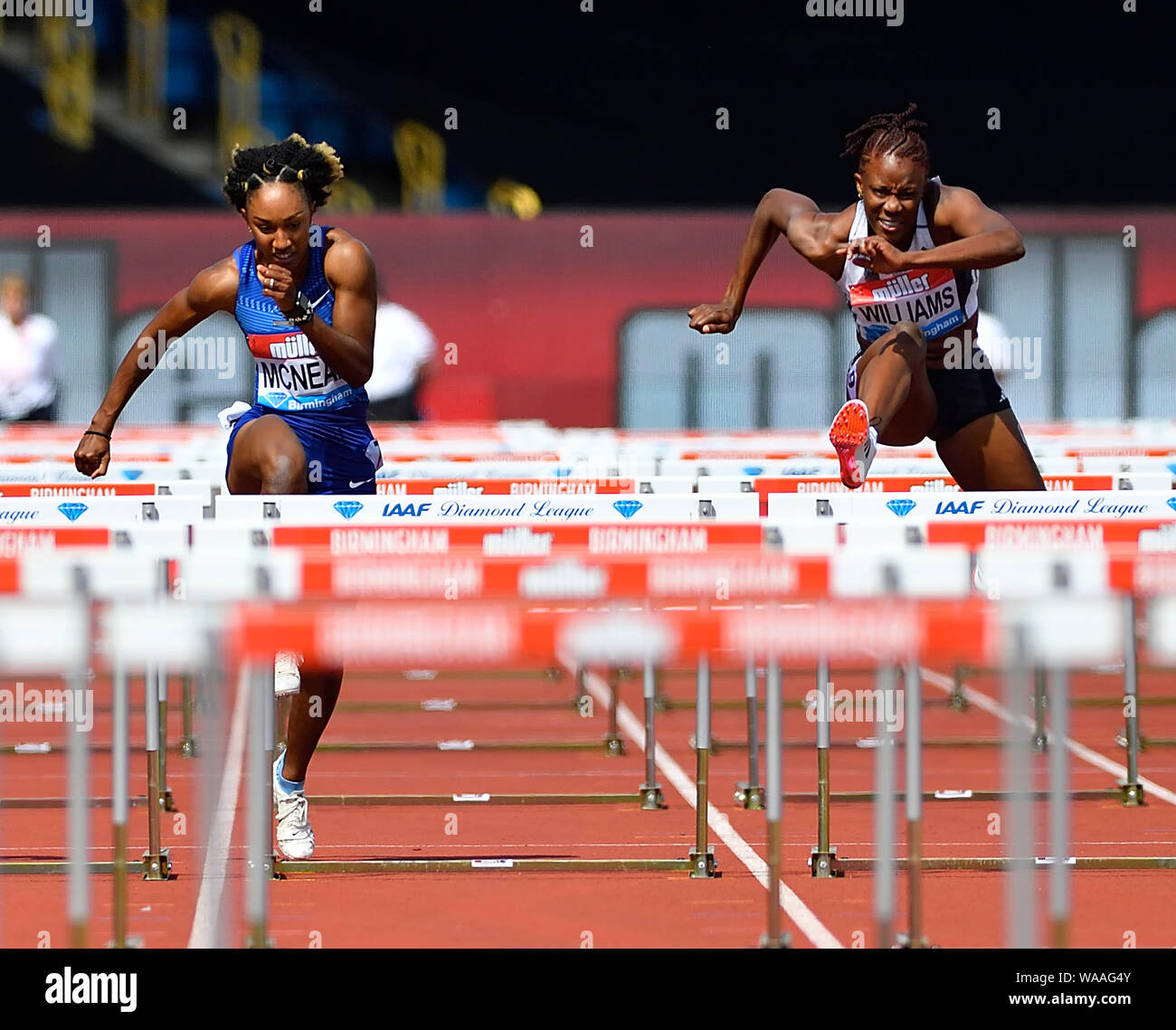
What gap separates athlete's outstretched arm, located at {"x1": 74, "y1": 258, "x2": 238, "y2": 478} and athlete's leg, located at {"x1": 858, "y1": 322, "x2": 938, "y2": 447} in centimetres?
209

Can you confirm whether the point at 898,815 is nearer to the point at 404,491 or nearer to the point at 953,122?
the point at 404,491

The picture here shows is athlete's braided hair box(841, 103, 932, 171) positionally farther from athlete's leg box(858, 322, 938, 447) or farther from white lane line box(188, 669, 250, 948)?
white lane line box(188, 669, 250, 948)

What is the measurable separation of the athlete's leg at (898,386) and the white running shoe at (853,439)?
0.13 meters

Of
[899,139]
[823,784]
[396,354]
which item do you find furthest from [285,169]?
[396,354]

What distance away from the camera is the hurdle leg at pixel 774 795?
528cm

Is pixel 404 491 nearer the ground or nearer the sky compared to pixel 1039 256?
nearer the ground

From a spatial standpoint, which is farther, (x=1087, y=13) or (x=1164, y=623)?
(x=1087, y=13)

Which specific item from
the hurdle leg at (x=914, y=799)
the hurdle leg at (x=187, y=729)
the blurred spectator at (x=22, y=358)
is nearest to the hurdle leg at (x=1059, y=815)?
the hurdle leg at (x=914, y=799)

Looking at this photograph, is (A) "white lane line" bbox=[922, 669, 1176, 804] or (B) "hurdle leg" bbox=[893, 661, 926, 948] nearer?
(B) "hurdle leg" bbox=[893, 661, 926, 948]

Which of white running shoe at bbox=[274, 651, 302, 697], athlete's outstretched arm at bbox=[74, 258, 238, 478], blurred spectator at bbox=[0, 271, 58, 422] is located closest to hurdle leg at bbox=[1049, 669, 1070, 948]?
white running shoe at bbox=[274, 651, 302, 697]

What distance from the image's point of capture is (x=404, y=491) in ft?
29.5

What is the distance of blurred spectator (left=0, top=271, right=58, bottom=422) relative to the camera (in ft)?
60.6
